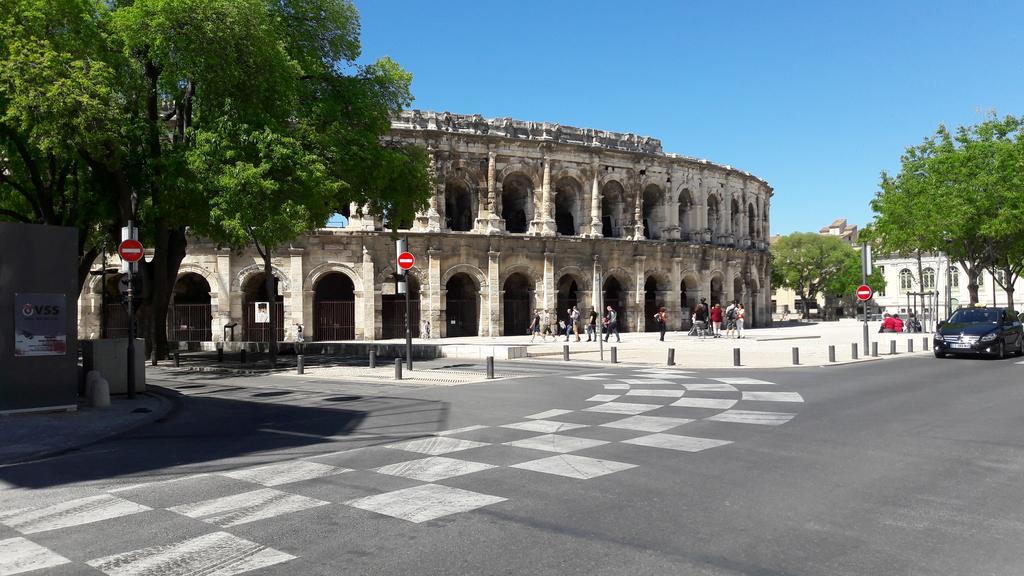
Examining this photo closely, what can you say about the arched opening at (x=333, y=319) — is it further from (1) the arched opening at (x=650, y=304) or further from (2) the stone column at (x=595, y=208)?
(1) the arched opening at (x=650, y=304)

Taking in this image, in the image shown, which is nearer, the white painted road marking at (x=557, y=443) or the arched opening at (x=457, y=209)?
the white painted road marking at (x=557, y=443)

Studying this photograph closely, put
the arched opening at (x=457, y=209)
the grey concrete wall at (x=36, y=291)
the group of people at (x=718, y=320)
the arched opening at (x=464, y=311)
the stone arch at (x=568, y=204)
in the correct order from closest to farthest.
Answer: the grey concrete wall at (x=36, y=291) → the group of people at (x=718, y=320) → the arched opening at (x=464, y=311) → the arched opening at (x=457, y=209) → the stone arch at (x=568, y=204)

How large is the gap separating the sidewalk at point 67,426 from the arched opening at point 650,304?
32.9 metres

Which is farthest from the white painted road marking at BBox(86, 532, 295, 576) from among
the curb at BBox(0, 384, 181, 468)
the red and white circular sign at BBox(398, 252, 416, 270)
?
the red and white circular sign at BBox(398, 252, 416, 270)

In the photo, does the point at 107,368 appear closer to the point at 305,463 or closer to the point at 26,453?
the point at 26,453

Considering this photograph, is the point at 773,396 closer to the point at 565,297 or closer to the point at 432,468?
the point at 432,468

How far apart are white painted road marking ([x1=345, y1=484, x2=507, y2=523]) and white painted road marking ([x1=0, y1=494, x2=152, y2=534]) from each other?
1803mm

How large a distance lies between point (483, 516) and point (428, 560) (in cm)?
94

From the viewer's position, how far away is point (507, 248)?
37281mm

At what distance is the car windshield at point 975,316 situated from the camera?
20328 millimetres

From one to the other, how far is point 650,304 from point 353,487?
38203 mm

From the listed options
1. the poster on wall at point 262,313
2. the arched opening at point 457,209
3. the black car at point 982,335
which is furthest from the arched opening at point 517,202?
the black car at point 982,335

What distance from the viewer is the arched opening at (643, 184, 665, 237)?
42469mm

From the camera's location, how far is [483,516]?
531cm
